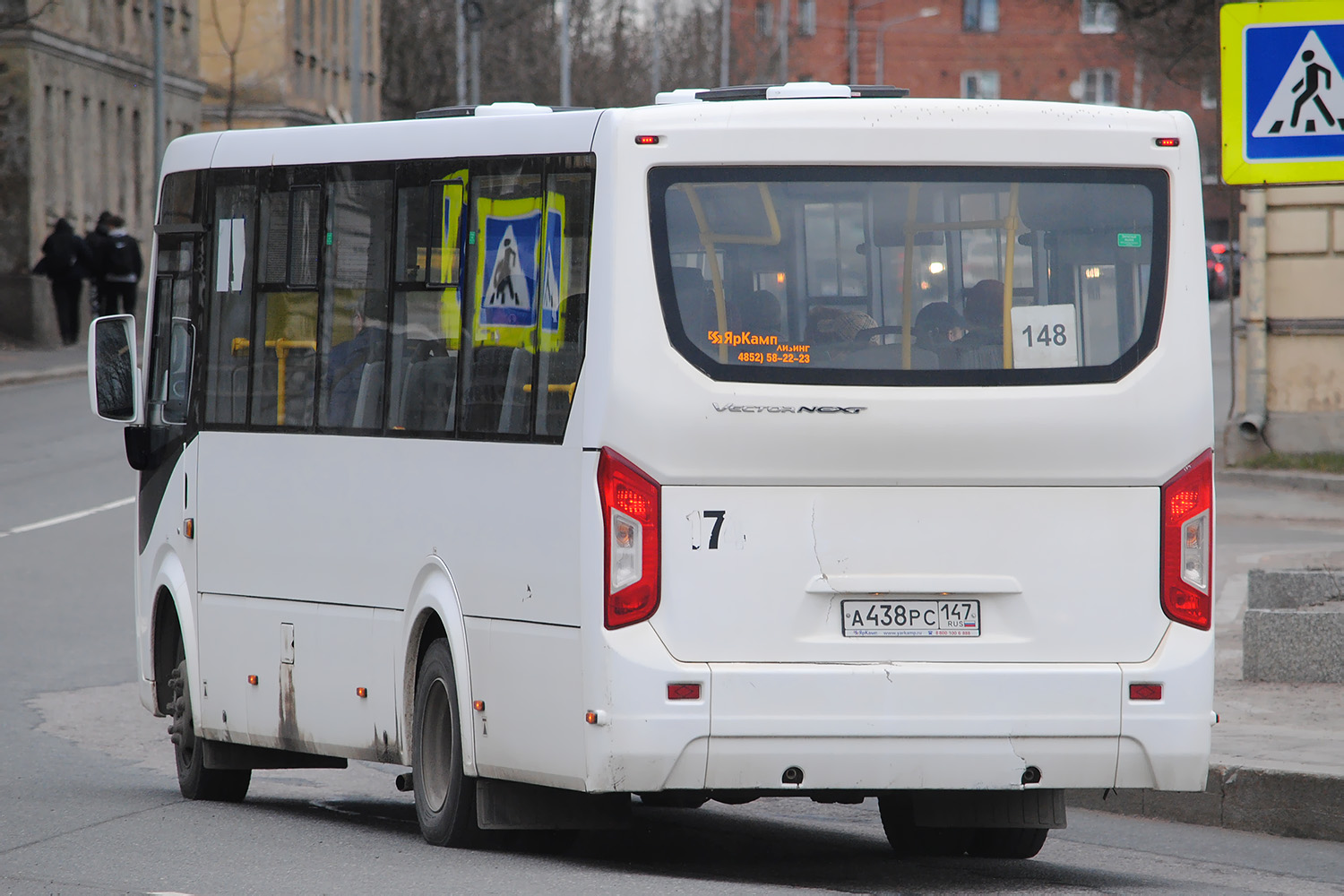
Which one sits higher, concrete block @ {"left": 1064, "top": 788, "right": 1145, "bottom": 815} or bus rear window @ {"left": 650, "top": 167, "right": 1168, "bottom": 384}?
bus rear window @ {"left": 650, "top": 167, "right": 1168, "bottom": 384}

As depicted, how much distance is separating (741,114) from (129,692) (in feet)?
26.9

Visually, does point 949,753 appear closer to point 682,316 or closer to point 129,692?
point 682,316

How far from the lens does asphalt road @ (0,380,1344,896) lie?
7918mm

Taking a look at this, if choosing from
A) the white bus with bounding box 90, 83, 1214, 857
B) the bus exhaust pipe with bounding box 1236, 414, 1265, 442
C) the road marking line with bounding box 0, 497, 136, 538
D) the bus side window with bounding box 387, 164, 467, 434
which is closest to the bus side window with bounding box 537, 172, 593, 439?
the white bus with bounding box 90, 83, 1214, 857

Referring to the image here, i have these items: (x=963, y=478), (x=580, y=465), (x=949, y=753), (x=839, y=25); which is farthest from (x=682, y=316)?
(x=839, y=25)

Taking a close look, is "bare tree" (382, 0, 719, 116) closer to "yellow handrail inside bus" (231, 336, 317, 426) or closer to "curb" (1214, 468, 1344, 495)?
"curb" (1214, 468, 1344, 495)

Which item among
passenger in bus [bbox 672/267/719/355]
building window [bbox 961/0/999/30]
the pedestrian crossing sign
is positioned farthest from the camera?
building window [bbox 961/0/999/30]

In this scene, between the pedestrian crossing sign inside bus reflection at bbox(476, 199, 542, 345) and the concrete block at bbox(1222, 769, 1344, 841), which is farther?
the concrete block at bbox(1222, 769, 1344, 841)

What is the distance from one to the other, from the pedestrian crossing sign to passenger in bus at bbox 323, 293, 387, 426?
3948 millimetres

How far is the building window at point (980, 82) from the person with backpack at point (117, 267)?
72628mm

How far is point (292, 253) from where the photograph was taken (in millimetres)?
9711

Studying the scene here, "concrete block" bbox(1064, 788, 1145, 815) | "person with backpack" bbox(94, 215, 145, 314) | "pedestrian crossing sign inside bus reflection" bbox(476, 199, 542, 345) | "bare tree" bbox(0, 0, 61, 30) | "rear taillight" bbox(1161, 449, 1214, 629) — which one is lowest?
"concrete block" bbox(1064, 788, 1145, 815)

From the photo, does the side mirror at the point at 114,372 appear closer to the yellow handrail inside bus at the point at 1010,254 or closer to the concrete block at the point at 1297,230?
the yellow handrail inside bus at the point at 1010,254

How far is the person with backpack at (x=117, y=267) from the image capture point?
1582 inches
